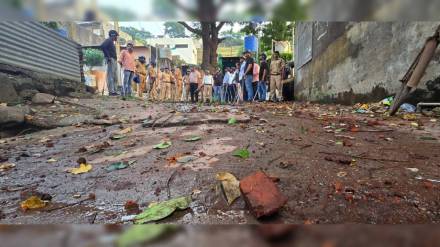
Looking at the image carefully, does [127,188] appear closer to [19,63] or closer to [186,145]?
[186,145]

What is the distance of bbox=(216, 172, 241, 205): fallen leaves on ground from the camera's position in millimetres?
1717

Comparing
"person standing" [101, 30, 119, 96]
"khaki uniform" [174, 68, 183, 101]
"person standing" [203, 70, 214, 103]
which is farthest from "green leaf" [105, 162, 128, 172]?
"khaki uniform" [174, 68, 183, 101]

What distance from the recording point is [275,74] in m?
11.6

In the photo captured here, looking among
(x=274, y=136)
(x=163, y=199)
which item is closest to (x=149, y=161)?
(x=163, y=199)

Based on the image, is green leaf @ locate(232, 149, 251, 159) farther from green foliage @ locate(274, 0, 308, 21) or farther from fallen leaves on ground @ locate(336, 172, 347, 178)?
green foliage @ locate(274, 0, 308, 21)

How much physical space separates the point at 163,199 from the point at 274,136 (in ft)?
5.44

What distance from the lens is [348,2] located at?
563 millimetres

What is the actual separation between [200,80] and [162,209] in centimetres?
1346

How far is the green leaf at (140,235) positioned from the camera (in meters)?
0.65

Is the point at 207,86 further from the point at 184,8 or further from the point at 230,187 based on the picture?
the point at 184,8

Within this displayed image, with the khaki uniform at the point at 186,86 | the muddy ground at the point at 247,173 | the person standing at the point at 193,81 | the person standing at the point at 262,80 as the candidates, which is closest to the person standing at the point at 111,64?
the person standing at the point at 193,81

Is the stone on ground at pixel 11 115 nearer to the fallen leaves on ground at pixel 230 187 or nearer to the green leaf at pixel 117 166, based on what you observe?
the green leaf at pixel 117 166

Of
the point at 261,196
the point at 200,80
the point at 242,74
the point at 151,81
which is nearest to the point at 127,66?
the point at 242,74

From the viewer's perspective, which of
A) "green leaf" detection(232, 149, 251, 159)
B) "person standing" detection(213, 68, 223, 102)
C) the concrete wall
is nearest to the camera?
"green leaf" detection(232, 149, 251, 159)
